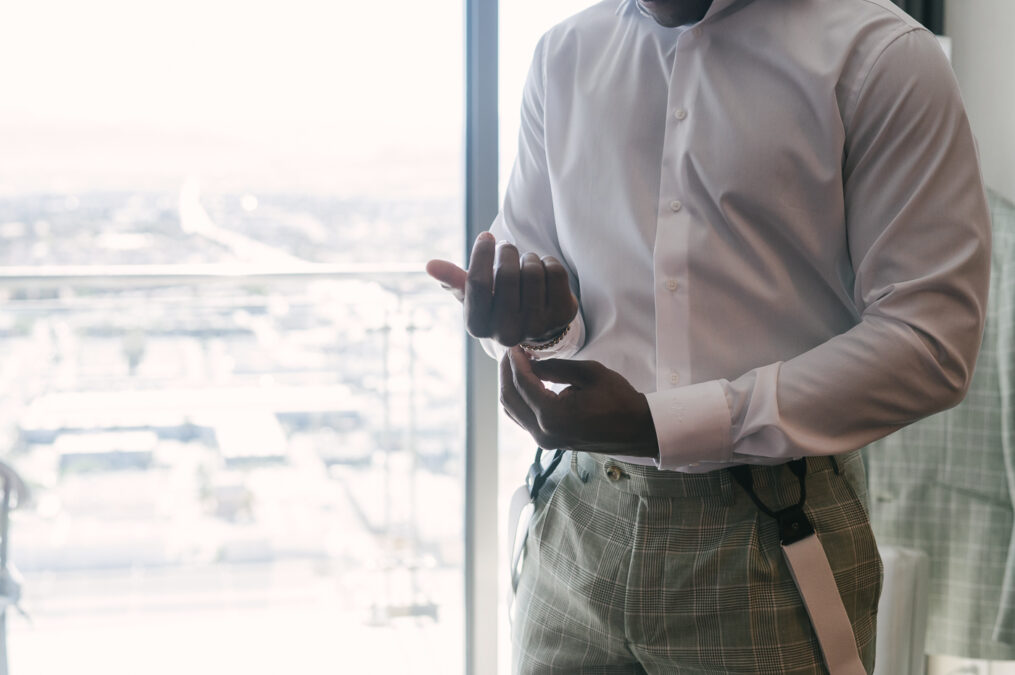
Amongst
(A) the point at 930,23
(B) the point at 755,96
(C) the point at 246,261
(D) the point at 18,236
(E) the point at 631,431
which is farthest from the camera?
(C) the point at 246,261

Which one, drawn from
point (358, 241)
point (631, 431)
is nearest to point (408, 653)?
point (358, 241)

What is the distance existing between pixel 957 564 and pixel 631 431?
1.36 m

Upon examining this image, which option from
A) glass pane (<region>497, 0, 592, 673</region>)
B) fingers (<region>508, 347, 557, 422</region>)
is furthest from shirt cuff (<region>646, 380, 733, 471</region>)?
glass pane (<region>497, 0, 592, 673</region>)

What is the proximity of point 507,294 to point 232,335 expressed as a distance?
6.03ft

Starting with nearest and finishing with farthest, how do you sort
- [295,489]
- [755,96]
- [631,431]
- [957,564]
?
1. [631,431]
2. [755,96]
3. [957,564]
4. [295,489]

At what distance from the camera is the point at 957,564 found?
191 cm

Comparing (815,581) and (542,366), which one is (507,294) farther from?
(815,581)

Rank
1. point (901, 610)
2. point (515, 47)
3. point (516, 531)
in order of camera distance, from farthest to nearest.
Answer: point (515, 47)
point (901, 610)
point (516, 531)

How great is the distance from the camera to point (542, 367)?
920mm

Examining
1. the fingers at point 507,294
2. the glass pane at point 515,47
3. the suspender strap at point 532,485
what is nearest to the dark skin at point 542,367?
the fingers at point 507,294

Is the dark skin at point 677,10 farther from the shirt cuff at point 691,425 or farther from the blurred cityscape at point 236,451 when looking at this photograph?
the blurred cityscape at point 236,451

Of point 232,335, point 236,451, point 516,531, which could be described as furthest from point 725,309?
point 236,451

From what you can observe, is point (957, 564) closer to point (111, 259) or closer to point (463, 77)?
point (463, 77)

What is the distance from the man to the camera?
0.91m
